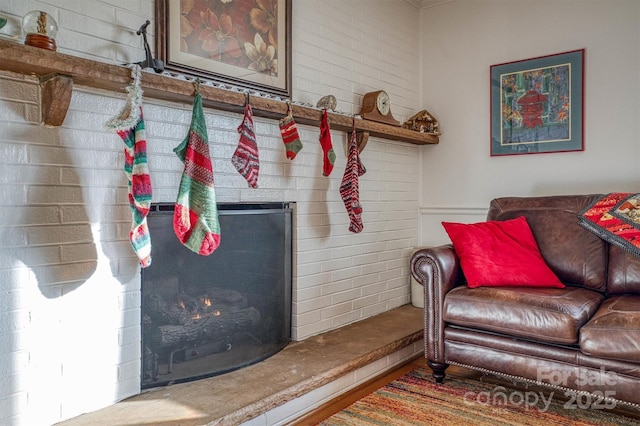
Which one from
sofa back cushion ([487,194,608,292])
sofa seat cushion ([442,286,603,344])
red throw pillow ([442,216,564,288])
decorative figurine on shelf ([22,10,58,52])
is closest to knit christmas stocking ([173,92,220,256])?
decorative figurine on shelf ([22,10,58,52])

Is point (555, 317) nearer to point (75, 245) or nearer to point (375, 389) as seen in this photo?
point (375, 389)

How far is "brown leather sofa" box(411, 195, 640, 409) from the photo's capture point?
1.90m

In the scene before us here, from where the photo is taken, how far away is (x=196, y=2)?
2.10 metres

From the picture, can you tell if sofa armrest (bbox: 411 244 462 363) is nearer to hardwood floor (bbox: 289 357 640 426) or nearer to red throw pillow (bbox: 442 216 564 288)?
red throw pillow (bbox: 442 216 564 288)

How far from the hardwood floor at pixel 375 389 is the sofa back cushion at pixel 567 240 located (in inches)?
25.2

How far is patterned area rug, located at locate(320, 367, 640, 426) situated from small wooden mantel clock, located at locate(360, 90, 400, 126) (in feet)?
5.39

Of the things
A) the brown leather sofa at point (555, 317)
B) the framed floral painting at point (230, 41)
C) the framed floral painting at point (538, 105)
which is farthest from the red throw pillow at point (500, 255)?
the framed floral painting at point (230, 41)

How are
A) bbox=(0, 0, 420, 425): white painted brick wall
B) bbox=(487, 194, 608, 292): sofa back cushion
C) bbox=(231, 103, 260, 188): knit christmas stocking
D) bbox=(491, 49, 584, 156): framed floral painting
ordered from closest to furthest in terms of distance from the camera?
bbox=(0, 0, 420, 425): white painted brick wall
bbox=(231, 103, 260, 188): knit christmas stocking
bbox=(487, 194, 608, 292): sofa back cushion
bbox=(491, 49, 584, 156): framed floral painting

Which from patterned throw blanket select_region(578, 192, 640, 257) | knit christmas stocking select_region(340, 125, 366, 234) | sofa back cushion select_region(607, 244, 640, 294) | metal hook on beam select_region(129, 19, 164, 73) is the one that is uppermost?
metal hook on beam select_region(129, 19, 164, 73)

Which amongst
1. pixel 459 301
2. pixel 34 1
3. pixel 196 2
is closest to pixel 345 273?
pixel 459 301

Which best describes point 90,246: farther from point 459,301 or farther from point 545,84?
point 545,84

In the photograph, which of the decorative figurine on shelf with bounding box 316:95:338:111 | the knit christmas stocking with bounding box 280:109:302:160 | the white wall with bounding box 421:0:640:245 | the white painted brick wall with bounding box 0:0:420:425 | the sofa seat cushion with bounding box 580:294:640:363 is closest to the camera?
the white painted brick wall with bounding box 0:0:420:425

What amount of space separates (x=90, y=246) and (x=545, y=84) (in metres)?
2.97

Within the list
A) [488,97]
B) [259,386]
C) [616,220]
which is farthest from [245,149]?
[488,97]
